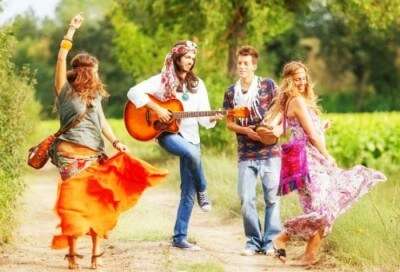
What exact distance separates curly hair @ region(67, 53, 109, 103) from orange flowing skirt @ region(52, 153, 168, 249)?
581mm

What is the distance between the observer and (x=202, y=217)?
535 inches

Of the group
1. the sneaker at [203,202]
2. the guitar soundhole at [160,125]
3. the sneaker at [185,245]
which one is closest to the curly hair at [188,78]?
the guitar soundhole at [160,125]

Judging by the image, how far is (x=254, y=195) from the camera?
395 inches

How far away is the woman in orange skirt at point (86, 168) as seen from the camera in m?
8.77

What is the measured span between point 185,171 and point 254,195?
714 millimetres

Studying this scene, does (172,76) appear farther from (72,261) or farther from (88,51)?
(88,51)

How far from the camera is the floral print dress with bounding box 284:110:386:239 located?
920 centimetres

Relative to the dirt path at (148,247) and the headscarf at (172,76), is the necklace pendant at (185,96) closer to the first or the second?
the headscarf at (172,76)

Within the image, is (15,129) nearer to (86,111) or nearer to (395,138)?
(86,111)

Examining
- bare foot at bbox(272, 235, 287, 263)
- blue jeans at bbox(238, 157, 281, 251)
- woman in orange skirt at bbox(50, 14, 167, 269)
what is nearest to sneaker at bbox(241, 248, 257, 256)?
blue jeans at bbox(238, 157, 281, 251)

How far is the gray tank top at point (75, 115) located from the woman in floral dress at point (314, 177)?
173 centimetres

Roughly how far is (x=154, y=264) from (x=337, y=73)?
50.5 m

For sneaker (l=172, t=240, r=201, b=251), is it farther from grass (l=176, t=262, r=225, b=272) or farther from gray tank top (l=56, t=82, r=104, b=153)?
gray tank top (l=56, t=82, r=104, b=153)

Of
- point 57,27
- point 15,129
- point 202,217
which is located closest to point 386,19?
point 202,217
